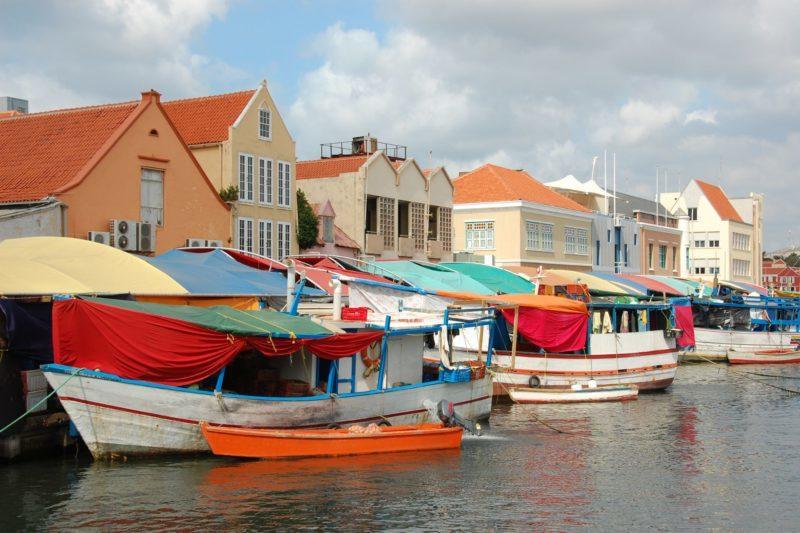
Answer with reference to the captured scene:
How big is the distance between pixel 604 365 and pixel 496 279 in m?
9.26

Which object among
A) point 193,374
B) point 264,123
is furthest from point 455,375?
point 264,123

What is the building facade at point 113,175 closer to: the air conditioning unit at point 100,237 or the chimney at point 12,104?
the air conditioning unit at point 100,237

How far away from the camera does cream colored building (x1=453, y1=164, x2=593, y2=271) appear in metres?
60.7

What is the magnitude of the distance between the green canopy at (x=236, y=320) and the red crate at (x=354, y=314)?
250 centimetres

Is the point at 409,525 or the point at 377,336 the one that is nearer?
the point at 409,525

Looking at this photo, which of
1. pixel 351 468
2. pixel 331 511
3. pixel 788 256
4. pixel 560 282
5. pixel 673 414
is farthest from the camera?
pixel 788 256

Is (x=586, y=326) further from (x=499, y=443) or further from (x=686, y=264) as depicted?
(x=686, y=264)

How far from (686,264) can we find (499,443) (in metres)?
70.9

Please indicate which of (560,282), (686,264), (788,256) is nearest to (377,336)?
(560,282)

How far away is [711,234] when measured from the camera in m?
96.2

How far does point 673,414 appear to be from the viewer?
3278 cm

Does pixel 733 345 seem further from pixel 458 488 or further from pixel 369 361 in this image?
pixel 458 488

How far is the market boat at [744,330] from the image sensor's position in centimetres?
5374

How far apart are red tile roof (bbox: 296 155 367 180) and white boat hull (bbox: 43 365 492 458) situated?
27057 millimetres
